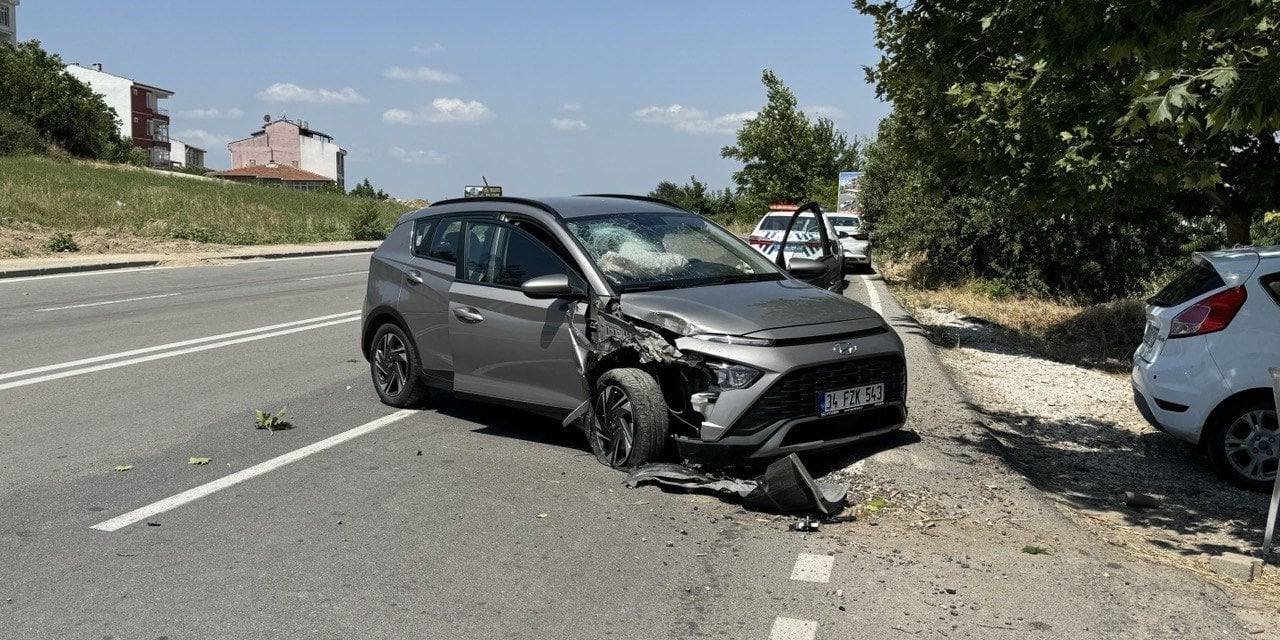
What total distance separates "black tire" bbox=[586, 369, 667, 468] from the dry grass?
768cm

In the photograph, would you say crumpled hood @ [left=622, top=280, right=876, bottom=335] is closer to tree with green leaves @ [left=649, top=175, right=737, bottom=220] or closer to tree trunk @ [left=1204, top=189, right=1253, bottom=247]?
tree trunk @ [left=1204, top=189, right=1253, bottom=247]

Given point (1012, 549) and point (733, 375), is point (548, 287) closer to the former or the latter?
point (733, 375)

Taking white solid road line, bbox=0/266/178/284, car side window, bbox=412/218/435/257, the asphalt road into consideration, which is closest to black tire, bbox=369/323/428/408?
the asphalt road

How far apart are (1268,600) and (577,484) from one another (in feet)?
11.2

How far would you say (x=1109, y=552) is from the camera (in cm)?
518

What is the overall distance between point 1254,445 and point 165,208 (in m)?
39.3

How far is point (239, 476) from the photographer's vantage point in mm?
6457

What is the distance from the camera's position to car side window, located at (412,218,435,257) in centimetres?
837

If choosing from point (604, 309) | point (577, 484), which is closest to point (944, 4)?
point (604, 309)

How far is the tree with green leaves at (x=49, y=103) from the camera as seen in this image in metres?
74.9

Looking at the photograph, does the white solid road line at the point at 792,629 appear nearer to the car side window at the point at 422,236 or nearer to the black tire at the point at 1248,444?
the black tire at the point at 1248,444

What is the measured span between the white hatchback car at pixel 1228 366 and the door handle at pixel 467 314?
4.40 meters

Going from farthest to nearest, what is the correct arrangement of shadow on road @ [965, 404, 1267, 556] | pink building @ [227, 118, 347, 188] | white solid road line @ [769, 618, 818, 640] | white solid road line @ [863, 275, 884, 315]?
1. pink building @ [227, 118, 347, 188]
2. white solid road line @ [863, 275, 884, 315]
3. shadow on road @ [965, 404, 1267, 556]
4. white solid road line @ [769, 618, 818, 640]

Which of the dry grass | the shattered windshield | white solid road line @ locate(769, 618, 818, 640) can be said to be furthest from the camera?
the dry grass
